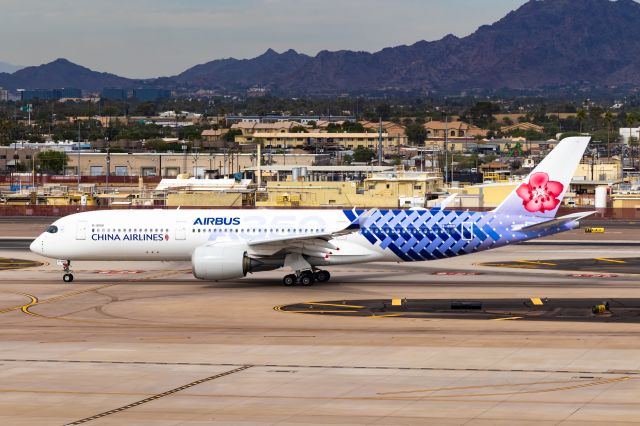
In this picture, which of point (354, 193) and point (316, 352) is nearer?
point (316, 352)

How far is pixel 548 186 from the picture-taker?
6681 centimetres

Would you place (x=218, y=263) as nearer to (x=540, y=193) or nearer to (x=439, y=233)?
(x=439, y=233)

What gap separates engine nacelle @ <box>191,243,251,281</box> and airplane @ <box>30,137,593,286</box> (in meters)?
1.70

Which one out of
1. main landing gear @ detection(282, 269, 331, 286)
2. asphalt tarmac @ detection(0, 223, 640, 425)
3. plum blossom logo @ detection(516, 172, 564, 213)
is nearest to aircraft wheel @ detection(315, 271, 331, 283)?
asphalt tarmac @ detection(0, 223, 640, 425)

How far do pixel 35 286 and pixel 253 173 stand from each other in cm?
9920

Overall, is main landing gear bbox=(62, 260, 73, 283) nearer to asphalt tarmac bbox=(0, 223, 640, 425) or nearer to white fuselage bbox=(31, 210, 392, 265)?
asphalt tarmac bbox=(0, 223, 640, 425)

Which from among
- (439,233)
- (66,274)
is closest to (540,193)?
(439,233)

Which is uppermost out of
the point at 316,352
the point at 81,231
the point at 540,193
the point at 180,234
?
the point at 540,193

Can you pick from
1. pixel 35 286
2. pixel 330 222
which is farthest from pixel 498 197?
pixel 35 286

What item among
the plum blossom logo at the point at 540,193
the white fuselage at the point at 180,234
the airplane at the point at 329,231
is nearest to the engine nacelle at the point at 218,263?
the airplane at the point at 329,231

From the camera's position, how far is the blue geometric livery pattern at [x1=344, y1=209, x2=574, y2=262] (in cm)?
6556

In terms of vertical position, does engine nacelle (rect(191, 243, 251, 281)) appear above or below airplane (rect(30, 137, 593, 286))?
below

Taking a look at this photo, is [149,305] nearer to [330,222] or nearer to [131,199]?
[330,222]

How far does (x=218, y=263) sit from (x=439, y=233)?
500 inches
